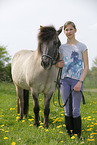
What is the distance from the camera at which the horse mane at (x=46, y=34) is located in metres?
3.24

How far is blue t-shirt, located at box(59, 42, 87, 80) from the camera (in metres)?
3.11

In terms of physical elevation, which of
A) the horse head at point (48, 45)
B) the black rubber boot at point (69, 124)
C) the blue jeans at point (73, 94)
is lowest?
the black rubber boot at point (69, 124)

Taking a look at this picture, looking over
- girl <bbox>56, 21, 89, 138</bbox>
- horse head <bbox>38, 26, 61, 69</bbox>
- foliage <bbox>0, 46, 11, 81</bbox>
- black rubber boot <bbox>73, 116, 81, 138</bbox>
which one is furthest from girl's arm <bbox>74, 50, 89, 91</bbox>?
foliage <bbox>0, 46, 11, 81</bbox>

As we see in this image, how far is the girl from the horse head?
0.13 meters

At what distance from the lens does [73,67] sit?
3115mm

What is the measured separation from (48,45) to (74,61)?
590 mm

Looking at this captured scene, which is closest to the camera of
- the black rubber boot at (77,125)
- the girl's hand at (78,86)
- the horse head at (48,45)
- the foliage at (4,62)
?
the girl's hand at (78,86)

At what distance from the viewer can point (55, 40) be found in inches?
129

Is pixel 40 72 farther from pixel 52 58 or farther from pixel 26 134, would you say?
pixel 26 134

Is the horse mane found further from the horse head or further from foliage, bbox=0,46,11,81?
foliage, bbox=0,46,11,81

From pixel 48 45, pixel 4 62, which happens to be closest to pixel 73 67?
pixel 48 45

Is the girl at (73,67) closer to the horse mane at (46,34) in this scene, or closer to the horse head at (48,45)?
the horse head at (48,45)

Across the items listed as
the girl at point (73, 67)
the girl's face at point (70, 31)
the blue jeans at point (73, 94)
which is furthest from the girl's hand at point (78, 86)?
the girl's face at point (70, 31)

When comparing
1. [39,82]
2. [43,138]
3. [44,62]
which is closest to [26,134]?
[43,138]
